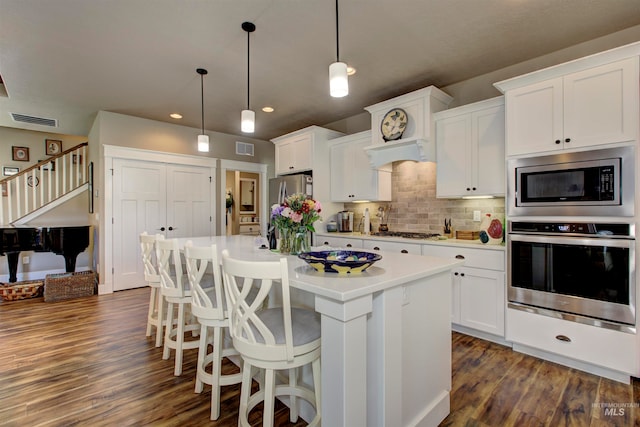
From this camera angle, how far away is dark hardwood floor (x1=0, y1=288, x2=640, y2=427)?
71.1 inches

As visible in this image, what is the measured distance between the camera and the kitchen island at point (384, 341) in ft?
4.18

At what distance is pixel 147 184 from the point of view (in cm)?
500

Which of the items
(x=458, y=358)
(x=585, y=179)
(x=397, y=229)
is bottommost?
(x=458, y=358)

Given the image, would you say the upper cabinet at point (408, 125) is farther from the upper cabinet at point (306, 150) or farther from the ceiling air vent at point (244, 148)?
the ceiling air vent at point (244, 148)

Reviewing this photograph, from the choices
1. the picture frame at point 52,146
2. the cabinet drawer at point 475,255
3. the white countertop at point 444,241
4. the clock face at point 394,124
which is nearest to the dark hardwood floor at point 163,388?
the cabinet drawer at point 475,255

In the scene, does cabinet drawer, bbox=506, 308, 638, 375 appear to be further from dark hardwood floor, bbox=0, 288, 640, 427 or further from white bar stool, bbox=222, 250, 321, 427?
white bar stool, bbox=222, 250, 321, 427

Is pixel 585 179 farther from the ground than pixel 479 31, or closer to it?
closer to it

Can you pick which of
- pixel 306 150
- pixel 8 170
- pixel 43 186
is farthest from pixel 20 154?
pixel 306 150

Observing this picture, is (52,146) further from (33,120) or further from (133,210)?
(133,210)

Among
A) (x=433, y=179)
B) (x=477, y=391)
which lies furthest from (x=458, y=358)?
(x=433, y=179)

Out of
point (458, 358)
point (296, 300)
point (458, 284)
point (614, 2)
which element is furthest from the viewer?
point (458, 284)

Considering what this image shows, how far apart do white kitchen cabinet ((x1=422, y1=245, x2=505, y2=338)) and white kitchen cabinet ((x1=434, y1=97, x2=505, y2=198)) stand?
637 mm

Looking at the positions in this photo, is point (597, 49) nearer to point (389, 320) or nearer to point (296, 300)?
point (389, 320)

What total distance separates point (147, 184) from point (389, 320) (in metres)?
4.84
